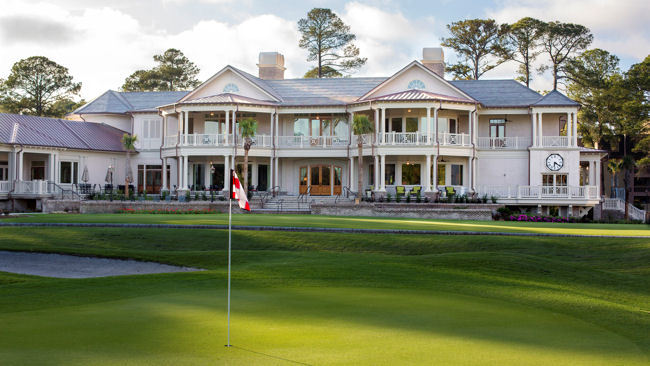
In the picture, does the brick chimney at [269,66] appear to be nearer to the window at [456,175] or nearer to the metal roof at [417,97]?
the metal roof at [417,97]

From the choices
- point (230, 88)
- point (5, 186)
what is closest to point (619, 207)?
point (230, 88)

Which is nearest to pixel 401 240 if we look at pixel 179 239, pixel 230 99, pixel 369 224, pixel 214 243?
pixel 369 224

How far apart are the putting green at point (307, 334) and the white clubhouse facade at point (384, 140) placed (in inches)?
1031

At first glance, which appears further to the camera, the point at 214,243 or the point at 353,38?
the point at 353,38

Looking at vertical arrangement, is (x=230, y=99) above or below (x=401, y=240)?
above

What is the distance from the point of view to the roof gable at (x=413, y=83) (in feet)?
128

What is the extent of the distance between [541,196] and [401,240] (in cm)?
1910

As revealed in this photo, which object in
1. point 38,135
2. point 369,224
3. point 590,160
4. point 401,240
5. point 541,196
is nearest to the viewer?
point 401,240

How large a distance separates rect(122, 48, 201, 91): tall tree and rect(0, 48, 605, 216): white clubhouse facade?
20888mm

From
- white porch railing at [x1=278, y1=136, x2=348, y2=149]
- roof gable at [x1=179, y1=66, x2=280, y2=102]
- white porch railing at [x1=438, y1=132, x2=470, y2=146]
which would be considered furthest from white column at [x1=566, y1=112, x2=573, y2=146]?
roof gable at [x1=179, y1=66, x2=280, y2=102]

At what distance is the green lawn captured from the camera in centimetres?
684

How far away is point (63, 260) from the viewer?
16.8 meters

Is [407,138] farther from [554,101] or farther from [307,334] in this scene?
[307,334]

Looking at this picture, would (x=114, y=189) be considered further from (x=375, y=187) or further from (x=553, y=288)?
(x=553, y=288)
